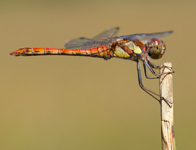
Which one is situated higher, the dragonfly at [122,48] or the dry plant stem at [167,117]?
the dragonfly at [122,48]

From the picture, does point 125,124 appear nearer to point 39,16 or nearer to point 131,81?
point 131,81

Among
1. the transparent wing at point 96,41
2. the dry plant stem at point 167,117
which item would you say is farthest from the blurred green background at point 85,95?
the dry plant stem at point 167,117

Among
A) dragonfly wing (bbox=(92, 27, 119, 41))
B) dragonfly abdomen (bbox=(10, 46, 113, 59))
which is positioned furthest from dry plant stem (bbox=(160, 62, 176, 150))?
dragonfly wing (bbox=(92, 27, 119, 41))

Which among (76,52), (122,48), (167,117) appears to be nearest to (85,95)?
(76,52)

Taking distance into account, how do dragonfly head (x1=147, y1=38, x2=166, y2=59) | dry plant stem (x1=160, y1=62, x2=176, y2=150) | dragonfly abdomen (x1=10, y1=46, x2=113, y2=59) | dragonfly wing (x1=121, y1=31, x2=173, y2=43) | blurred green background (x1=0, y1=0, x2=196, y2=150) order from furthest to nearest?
1. blurred green background (x1=0, y1=0, x2=196, y2=150)
2. dragonfly abdomen (x1=10, y1=46, x2=113, y2=59)
3. dragonfly head (x1=147, y1=38, x2=166, y2=59)
4. dragonfly wing (x1=121, y1=31, x2=173, y2=43)
5. dry plant stem (x1=160, y1=62, x2=176, y2=150)

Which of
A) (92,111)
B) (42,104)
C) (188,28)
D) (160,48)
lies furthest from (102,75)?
(160,48)

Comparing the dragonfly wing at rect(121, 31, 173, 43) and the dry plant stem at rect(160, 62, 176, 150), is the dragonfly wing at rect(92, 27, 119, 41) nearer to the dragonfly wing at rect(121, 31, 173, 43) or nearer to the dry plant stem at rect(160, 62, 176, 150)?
the dragonfly wing at rect(121, 31, 173, 43)

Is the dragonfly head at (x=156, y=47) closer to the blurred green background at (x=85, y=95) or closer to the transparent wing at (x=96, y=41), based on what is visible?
the transparent wing at (x=96, y=41)
